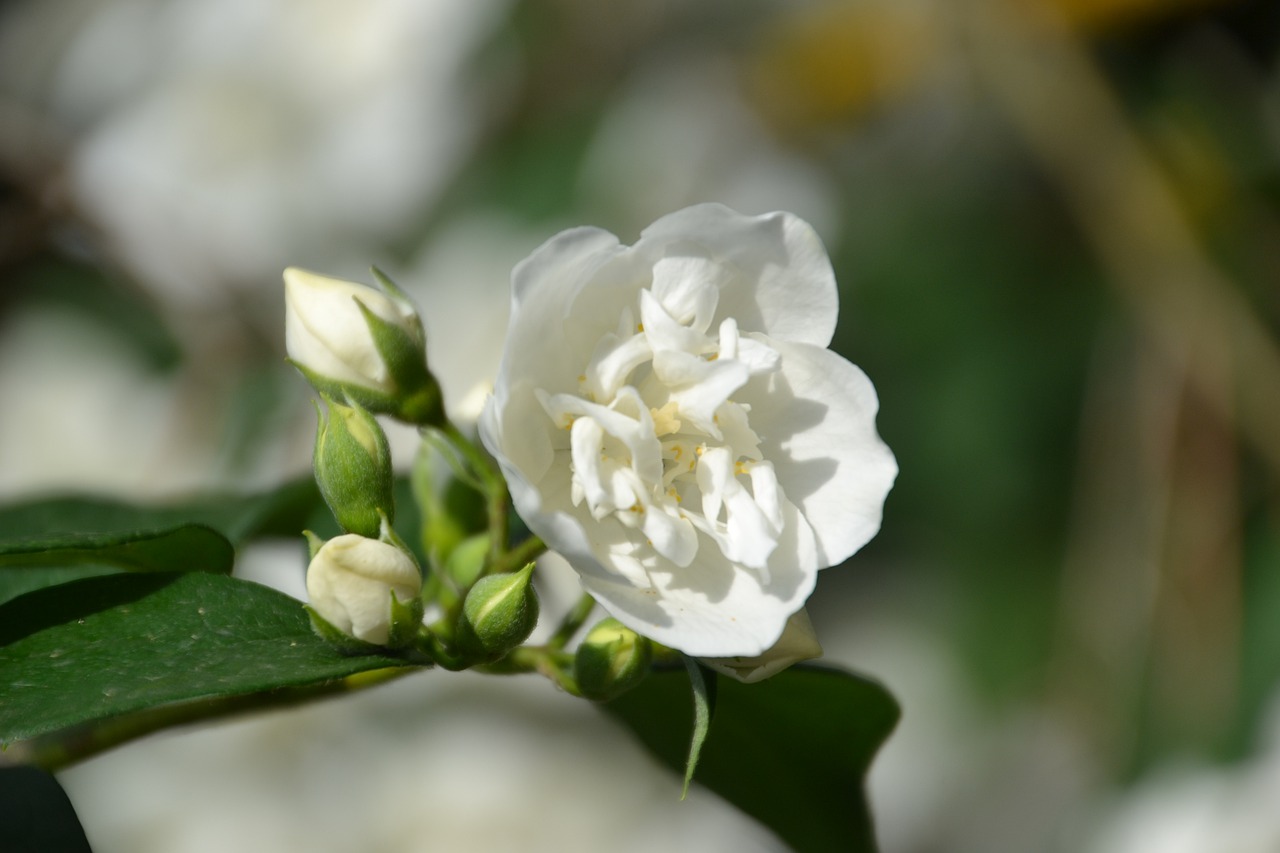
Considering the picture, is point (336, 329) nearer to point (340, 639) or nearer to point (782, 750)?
point (340, 639)

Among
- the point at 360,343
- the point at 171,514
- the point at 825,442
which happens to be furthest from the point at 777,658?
the point at 171,514

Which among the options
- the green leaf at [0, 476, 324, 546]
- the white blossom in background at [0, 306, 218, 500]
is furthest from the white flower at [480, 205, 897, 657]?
Answer: the white blossom in background at [0, 306, 218, 500]

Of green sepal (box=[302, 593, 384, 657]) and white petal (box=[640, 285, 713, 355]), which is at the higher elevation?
white petal (box=[640, 285, 713, 355])

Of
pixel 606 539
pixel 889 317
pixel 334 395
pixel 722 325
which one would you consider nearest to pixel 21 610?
pixel 334 395

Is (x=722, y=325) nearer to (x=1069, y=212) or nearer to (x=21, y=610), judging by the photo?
(x=21, y=610)

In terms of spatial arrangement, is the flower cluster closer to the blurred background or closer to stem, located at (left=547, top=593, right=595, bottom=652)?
stem, located at (left=547, top=593, right=595, bottom=652)
